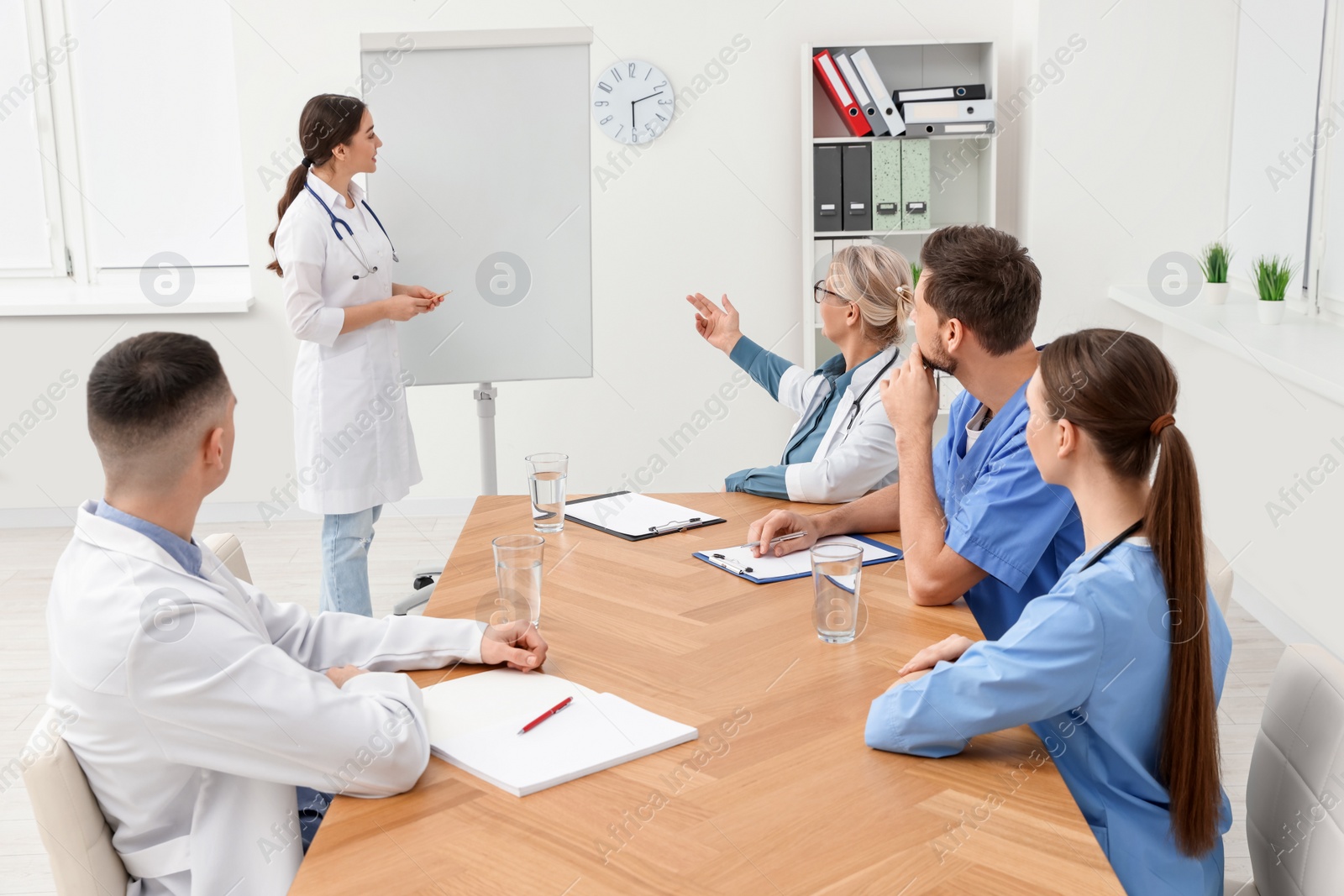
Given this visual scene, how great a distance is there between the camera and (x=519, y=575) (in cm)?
167

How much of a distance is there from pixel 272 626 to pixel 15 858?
1447mm

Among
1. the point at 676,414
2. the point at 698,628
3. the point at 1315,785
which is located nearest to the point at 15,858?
the point at 698,628

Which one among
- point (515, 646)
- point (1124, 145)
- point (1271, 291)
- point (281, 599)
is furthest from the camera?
point (1124, 145)

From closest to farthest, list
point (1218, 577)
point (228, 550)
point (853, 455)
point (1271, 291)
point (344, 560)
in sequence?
1. point (1218, 577)
2. point (228, 550)
3. point (853, 455)
4. point (344, 560)
5. point (1271, 291)

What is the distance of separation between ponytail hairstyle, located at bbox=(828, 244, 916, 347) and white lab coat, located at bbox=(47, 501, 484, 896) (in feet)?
5.12

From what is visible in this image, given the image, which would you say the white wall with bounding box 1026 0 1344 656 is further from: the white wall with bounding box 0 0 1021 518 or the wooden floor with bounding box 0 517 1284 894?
the wooden floor with bounding box 0 517 1284 894

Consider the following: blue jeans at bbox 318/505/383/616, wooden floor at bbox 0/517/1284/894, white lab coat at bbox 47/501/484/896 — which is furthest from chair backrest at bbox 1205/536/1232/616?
blue jeans at bbox 318/505/383/616

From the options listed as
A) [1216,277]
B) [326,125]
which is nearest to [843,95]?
[1216,277]

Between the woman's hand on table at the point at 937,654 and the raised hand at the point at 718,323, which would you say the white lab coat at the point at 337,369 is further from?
the woman's hand on table at the point at 937,654

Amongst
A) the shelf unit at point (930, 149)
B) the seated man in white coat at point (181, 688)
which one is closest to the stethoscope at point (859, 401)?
the seated man in white coat at point (181, 688)

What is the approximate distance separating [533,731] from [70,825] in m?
0.51

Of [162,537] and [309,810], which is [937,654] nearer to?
[309,810]

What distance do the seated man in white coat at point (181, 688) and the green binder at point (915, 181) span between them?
3.52 meters

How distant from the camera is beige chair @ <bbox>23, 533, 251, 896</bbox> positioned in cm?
121
